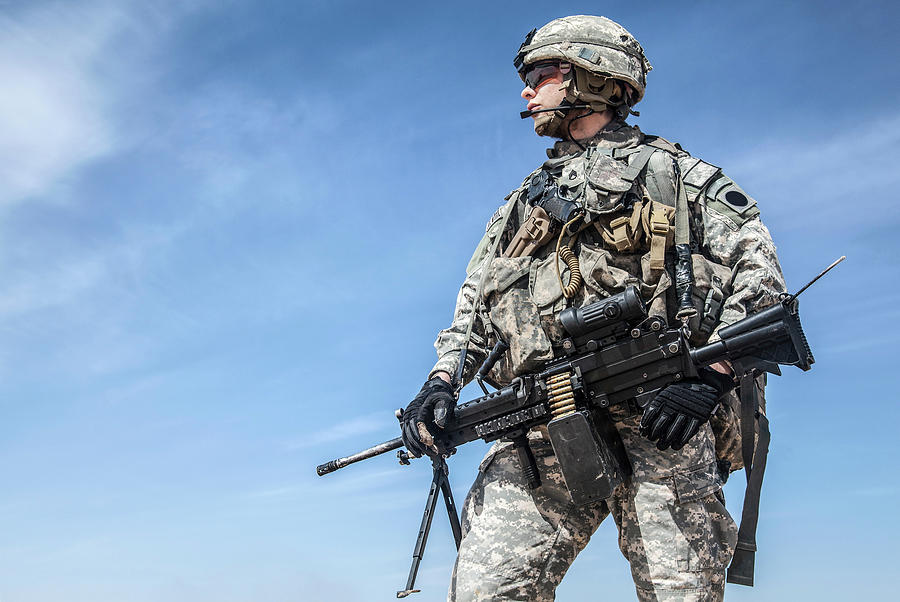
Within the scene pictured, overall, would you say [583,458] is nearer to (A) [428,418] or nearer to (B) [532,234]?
(A) [428,418]

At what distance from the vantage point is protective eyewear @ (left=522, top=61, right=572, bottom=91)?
5.64 metres

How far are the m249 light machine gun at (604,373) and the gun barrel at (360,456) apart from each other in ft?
2.44

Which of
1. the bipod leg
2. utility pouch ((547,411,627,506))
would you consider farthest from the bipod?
utility pouch ((547,411,627,506))

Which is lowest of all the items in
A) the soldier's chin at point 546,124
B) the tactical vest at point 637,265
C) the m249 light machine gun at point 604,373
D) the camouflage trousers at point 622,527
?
the camouflage trousers at point 622,527

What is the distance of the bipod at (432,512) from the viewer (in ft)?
18.0

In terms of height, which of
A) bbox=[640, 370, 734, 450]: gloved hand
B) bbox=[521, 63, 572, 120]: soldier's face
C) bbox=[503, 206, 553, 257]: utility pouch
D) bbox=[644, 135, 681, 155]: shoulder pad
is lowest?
bbox=[640, 370, 734, 450]: gloved hand

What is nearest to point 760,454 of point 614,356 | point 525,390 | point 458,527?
point 614,356

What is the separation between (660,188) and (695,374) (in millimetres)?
1197

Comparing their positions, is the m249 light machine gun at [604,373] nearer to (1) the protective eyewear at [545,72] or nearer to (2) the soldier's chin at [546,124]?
(2) the soldier's chin at [546,124]

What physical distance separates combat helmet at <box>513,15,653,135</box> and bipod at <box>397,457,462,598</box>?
2.37m

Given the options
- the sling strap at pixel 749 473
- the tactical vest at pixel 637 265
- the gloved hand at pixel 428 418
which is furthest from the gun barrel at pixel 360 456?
the sling strap at pixel 749 473

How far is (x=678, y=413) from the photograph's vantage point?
452 cm

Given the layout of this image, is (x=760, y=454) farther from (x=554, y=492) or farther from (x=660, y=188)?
(x=660, y=188)

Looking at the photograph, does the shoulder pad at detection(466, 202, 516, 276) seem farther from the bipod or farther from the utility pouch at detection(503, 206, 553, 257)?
the bipod
